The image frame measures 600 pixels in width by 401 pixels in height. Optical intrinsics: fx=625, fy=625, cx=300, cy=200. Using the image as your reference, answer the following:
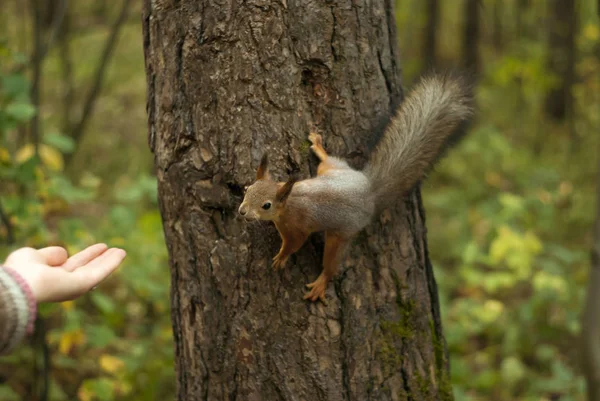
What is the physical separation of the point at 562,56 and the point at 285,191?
734 centimetres

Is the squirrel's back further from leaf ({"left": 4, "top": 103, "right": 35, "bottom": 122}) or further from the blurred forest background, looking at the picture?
leaf ({"left": 4, "top": 103, "right": 35, "bottom": 122})

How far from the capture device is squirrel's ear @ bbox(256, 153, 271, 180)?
1.67 metres

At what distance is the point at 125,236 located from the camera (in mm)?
3217

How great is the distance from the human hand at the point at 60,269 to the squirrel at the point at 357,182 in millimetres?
401

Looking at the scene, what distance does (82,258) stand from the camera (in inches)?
66.7

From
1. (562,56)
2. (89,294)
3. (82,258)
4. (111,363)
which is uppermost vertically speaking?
(562,56)

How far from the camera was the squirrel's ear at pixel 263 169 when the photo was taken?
5.48ft

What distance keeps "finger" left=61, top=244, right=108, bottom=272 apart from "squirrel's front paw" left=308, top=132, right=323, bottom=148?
667 mm

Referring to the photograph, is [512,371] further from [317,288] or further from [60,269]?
[60,269]

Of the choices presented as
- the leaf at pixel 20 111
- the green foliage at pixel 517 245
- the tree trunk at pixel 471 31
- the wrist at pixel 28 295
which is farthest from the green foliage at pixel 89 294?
the tree trunk at pixel 471 31

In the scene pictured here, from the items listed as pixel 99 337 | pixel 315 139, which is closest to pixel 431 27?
→ pixel 99 337

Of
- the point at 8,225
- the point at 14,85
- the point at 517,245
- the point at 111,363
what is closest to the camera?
the point at 14,85

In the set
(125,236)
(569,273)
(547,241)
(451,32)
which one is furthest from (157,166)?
(451,32)

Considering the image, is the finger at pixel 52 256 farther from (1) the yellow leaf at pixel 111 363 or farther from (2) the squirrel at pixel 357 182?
(1) the yellow leaf at pixel 111 363
